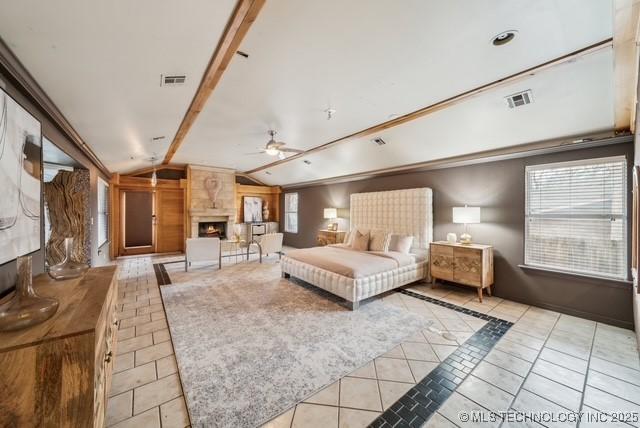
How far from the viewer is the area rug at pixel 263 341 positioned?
1848 millimetres

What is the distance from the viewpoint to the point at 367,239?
4.90 meters

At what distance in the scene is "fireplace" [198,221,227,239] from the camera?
8133mm

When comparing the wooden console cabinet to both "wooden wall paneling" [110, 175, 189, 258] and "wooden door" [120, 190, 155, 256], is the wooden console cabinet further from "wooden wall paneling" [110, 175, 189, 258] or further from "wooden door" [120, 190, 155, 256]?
"wooden door" [120, 190, 155, 256]

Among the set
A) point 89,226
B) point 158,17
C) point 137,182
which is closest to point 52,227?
point 89,226

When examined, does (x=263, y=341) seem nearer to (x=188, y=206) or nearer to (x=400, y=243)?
(x=400, y=243)

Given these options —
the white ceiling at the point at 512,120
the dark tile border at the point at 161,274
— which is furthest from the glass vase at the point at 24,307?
the white ceiling at the point at 512,120

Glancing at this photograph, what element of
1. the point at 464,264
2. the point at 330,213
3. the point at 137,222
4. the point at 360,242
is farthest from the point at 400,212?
the point at 137,222

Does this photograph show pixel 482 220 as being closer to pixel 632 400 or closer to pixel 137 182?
pixel 632 400

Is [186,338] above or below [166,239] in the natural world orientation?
below

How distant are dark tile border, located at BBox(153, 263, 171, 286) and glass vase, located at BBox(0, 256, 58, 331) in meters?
3.67

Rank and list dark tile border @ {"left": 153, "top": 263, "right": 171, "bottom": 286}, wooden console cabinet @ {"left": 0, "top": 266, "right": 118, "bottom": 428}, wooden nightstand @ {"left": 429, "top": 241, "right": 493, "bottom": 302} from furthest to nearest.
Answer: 1. dark tile border @ {"left": 153, "top": 263, "right": 171, "bottom": 286}
2. wooden nightstand @ {"left": 429, "top": 241, "right": 493, "bottom": 302}
3. wooden console cabinet @ {"left": 0, "top": 266, "right": 118, "bottom": 428}

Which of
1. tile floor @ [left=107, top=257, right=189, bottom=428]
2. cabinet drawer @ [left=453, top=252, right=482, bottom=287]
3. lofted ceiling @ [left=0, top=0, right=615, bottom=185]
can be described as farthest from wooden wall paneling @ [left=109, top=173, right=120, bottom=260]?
cabinet drawer @ [left=453, top=252, right=482, bottom=287]

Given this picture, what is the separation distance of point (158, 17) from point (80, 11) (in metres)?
0.40

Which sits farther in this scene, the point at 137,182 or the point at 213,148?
the point at 137,182
